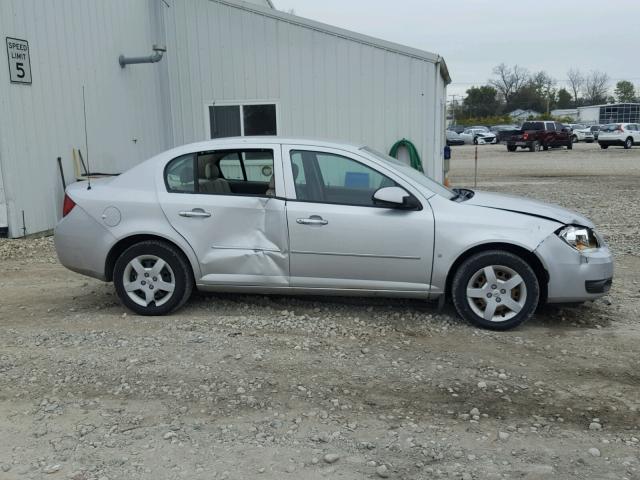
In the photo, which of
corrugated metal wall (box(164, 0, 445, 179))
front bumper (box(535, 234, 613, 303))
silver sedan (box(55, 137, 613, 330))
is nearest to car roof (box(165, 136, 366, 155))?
silver sedan (box(55, 137, 613, 330))

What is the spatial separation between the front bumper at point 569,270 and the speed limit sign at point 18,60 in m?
7.91

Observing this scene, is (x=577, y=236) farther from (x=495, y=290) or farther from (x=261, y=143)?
(x=261, y=143)

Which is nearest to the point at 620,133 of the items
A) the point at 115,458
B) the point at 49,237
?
the point at 49,237

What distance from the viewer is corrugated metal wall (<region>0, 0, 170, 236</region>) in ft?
30.7

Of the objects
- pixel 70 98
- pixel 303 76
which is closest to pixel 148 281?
pixel 70 98

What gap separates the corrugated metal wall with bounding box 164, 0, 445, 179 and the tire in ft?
24.1

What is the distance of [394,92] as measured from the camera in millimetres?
12070

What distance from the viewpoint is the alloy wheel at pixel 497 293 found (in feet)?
16.9

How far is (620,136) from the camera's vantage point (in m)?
39.9

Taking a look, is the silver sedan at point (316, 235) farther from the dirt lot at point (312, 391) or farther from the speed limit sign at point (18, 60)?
the speed limit sign at point (18, 60)

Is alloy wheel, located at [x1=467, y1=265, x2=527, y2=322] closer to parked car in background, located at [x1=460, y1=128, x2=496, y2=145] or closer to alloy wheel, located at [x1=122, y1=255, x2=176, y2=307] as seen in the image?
alloy wheel, located at [x1=122, y1=255, x2=176, y2=307]

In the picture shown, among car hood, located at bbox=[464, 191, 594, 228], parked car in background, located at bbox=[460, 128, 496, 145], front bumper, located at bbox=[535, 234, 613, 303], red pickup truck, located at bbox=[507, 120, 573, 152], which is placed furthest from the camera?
parked car in background, located at bbox=[460, 128, 496, 145]

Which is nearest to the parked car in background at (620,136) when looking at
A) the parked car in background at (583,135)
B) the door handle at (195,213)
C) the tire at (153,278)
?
the parked car in background at (583,135)

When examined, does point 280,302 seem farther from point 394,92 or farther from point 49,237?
point 394,92
